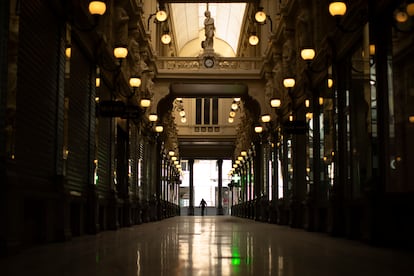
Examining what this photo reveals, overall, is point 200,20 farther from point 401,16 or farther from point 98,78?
point 401,16

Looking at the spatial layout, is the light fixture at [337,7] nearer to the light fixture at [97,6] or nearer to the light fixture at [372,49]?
the light fixture at [372,49]

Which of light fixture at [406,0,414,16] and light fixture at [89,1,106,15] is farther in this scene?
light fixture at [89,1,106,15]

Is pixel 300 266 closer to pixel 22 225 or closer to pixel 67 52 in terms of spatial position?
pixel 22 225

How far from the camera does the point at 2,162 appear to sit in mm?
7023

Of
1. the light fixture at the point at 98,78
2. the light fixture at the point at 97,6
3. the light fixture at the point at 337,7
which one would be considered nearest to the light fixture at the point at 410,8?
the light fixture at the point at 337,7

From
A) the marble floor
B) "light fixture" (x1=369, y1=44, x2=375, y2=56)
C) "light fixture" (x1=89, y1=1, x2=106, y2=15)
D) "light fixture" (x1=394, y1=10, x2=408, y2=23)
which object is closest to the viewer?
the marble floor

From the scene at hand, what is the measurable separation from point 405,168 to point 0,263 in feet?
18.9

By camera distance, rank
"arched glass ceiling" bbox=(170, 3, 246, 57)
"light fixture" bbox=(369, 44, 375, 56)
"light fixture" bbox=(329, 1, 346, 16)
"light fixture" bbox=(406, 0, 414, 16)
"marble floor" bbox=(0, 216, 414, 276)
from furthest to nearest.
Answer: "arched glass ceiling" bbox=(170, 3, 246, 57) < "light fixture" bbox=(329, 1, 346, 16) < "light fixture" bbox=(369, 44, 375, 56) < "light fixture" bbox=(406, 0, 414, 16) < "marble floor" bbox=(0, 216, 414, 276)

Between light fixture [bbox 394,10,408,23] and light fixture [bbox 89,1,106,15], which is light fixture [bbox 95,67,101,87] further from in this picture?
light fixture [bbox 394,10,408,23]

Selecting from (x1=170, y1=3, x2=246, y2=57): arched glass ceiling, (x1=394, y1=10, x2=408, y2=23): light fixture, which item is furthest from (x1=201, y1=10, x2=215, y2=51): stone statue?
(x1=394, y1=10, x2=408, y2=23): light fixture

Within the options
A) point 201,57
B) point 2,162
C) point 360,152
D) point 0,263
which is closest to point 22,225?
point 2,162

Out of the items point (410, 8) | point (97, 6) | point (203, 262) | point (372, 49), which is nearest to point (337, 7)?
point (372, 49)

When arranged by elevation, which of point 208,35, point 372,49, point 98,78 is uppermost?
point 208,35

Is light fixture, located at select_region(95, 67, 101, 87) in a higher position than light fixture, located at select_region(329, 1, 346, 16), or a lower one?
lower
